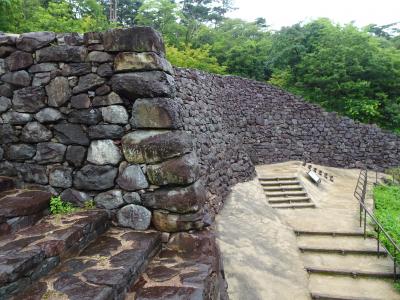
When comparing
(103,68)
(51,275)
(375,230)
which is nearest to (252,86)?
(375,230)

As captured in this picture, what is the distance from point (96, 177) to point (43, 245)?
876 millimetres

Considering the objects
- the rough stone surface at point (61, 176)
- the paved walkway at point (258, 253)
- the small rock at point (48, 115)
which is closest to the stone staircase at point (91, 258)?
the rough stone surface at point (61, 176)

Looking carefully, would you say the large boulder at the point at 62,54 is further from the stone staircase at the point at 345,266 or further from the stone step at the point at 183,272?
the stone staircase at the point at 345,266

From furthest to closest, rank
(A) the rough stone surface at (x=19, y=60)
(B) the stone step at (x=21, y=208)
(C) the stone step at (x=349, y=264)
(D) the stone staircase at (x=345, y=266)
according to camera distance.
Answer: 1. (C) the stone step at (x=349, y=264)
2. (D) the stone staircase at (x=345, y=266)
3. (A) the rough stone surface at (x=19, y=60)
4. (B) the stone step at (x=21, y=208)

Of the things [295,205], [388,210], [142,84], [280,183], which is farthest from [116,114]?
[388,210]

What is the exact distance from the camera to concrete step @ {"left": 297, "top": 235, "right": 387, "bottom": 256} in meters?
5.99

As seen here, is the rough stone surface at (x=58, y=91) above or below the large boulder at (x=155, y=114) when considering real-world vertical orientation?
above

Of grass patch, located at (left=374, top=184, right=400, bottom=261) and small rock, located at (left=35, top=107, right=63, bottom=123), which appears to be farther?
grass patch, located at (left=374, top=184, right=400, bottom=261)

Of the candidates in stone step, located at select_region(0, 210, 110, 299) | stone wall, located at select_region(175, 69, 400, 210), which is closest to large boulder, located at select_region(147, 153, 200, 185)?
stone step, located at select_region(0, 210, 110, 299)

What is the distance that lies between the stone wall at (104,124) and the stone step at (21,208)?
156 millimetres

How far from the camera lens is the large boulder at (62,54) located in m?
2.84

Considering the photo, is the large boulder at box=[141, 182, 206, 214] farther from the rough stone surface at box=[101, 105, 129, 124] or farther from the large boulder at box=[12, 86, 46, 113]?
the large boulder at box=[12, 86, 46, 113]

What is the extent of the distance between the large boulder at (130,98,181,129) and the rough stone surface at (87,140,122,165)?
1.12 feet

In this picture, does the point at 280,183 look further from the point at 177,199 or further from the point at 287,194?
the point at 177,199
